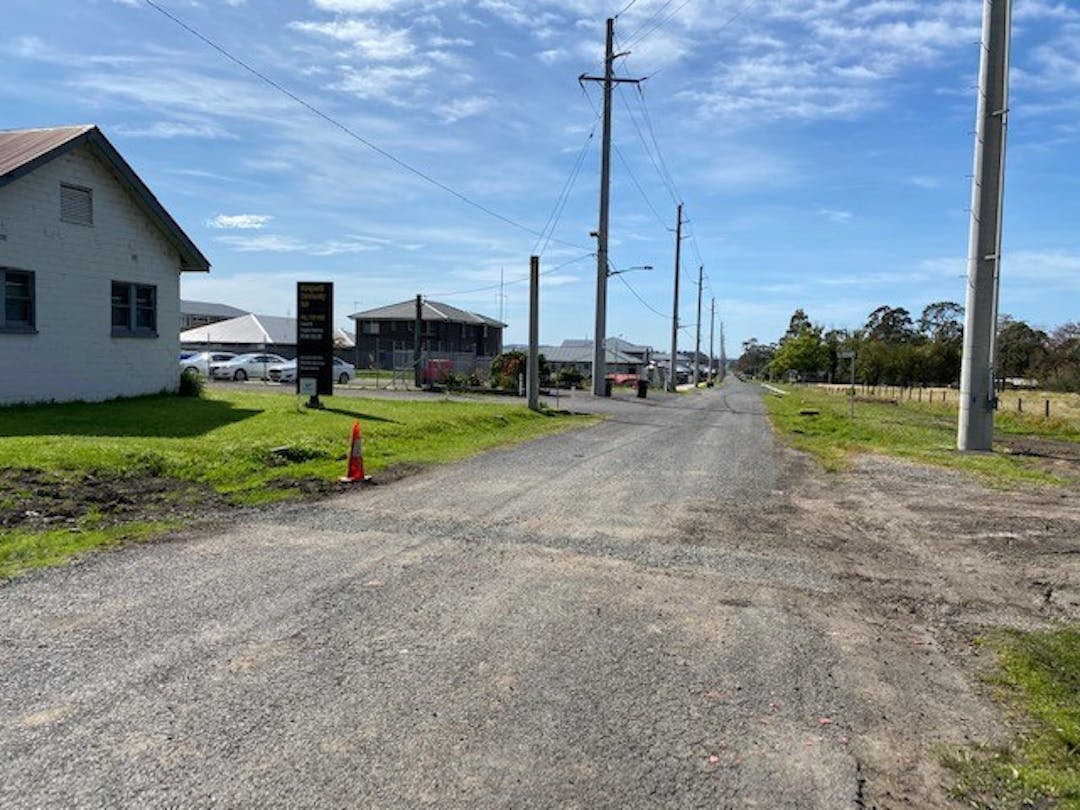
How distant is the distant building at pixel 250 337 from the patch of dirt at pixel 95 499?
58.3 metres

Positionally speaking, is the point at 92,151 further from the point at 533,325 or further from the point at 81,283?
the point at 533,325

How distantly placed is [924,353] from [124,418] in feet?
292

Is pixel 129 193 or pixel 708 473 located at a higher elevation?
pixel 129 193

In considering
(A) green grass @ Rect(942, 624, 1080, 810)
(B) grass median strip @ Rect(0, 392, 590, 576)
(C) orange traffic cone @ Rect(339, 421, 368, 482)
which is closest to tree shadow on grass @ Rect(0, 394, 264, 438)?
(B) grass median strip @ Rect(0, 392, 590, 576)

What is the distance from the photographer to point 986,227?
58.6 ft

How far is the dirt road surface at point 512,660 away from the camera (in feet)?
11.4

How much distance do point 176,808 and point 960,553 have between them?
7.47 meters

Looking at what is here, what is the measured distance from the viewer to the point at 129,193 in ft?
66.7

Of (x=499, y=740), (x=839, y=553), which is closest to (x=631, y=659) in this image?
(x=499, y=740)

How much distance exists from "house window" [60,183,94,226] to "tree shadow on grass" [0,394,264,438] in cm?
414

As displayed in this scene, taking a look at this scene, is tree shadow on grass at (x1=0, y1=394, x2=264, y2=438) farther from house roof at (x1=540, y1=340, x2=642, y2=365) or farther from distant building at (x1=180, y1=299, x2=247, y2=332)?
house roof at (x1=540, y1=340, x2=642, y2=365)

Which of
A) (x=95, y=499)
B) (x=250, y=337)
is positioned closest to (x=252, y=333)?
(x=250, y=337)

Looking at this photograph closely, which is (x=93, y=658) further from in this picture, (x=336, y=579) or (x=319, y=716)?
(x=336, y=579)

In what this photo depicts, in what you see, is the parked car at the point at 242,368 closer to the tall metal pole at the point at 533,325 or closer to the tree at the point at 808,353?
the tall metal pole at the point at 533,325
